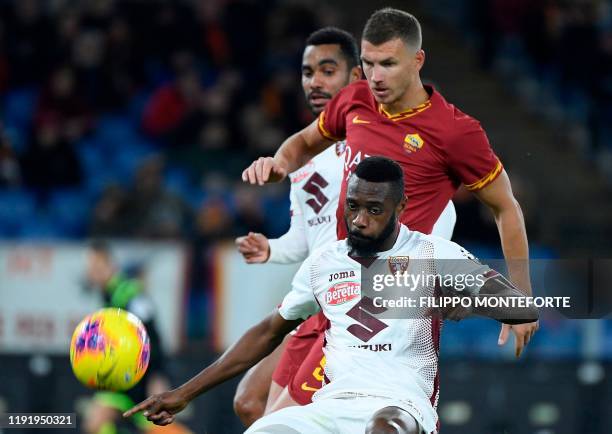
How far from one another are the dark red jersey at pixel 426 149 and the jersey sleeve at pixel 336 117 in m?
0.14

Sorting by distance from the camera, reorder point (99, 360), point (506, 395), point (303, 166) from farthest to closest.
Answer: point (506, 395) → point (303, 166) → point (99, 360)

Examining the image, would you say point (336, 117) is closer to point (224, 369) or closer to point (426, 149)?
point (426, 149)

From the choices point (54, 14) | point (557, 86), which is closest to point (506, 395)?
point (557, 86)

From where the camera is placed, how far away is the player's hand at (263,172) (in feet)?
19.6

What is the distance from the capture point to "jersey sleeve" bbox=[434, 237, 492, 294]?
5.38 meters

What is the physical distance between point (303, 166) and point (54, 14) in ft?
29.9

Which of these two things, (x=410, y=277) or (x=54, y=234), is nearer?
(x=410, y=277)

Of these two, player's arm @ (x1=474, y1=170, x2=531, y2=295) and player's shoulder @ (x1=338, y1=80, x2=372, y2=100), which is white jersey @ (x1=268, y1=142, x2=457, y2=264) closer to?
player's shoulder @ (x1=338, y1=80, x2=372, y2=100)

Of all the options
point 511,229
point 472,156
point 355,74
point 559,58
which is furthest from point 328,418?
point 559,58

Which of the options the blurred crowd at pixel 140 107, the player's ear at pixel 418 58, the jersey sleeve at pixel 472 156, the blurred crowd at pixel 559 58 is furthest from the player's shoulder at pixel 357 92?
the blurred crowd at pixel 559 58

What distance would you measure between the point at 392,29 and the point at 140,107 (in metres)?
9.31

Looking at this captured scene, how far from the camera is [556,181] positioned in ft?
49.8

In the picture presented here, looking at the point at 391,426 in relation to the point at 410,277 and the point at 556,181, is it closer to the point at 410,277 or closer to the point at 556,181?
the point at 410,277

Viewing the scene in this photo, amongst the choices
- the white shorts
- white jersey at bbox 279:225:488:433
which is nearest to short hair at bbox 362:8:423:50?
white jersey at bbox 279:225:488:433
